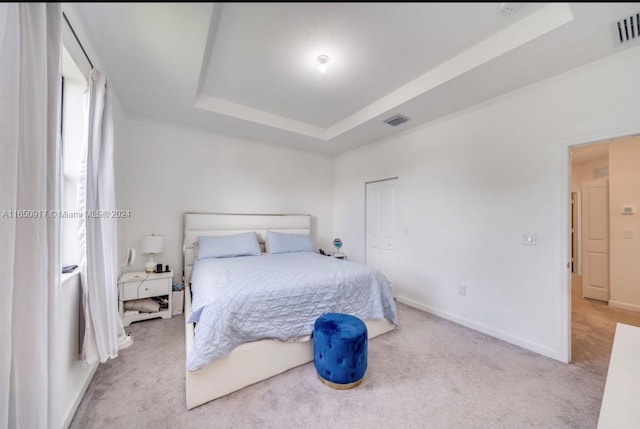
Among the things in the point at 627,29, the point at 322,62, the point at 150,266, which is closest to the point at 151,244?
the point at 150,266

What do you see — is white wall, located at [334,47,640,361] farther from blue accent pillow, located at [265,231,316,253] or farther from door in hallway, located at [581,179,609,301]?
door in hallway, located at [581,179,609,301]

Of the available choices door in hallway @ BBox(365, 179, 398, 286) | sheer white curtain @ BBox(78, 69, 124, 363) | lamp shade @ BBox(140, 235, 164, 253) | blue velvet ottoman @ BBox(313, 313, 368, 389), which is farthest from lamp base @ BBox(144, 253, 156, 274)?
door in hallway @ BBox(365, 179, 398, 286)

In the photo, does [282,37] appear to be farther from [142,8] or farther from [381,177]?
[381,177]

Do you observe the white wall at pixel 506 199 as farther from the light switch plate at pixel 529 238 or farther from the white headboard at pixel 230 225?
the white headboard at pixel 230 225

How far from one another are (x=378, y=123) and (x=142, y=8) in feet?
10.2

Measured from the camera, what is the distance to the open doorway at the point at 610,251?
10.1 ft

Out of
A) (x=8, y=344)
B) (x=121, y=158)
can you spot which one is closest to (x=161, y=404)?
(x=8, y=344)

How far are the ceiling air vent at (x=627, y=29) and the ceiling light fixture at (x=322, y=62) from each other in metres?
1.95

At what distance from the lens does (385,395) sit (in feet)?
6.31

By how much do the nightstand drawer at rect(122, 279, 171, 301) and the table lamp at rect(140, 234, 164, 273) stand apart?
24 centimetres

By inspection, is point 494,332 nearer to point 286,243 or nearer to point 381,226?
point 381,226

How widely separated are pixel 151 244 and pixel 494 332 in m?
3.79

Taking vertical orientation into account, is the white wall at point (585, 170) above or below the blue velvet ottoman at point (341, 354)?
above

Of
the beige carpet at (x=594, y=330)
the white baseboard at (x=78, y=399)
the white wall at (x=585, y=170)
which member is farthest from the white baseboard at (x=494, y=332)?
the white wall at (x=585, y=170)
